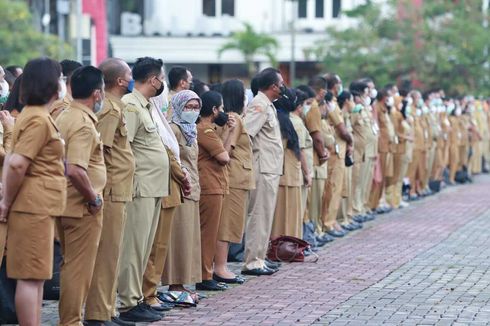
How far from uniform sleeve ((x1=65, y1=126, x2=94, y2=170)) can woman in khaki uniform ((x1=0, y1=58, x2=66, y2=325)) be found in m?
0.39

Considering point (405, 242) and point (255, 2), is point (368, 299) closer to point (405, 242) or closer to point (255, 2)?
point (405, 242)

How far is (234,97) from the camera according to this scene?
1319cm

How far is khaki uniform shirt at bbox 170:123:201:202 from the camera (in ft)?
37.5

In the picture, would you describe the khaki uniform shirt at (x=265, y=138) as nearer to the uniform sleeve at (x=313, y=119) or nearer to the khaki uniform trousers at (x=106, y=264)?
the uniform sleeve at (x=313, y=119)

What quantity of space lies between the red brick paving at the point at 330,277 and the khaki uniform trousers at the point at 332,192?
1.26 feet

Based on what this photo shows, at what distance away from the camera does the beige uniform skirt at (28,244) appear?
8.45 meters

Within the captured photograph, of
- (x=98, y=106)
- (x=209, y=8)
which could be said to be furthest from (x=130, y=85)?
(x=209, y=8)

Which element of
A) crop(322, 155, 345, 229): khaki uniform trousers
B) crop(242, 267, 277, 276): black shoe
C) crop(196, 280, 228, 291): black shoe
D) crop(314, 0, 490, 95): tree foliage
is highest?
crop(314, 0, 490, 95): tree foliage

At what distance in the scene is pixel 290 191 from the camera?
47.5ft

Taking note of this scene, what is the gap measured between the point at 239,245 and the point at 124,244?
460 centimetres

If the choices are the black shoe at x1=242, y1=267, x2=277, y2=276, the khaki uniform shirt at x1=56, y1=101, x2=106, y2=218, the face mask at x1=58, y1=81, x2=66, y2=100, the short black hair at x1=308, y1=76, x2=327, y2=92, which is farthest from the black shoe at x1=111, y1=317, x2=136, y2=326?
the short black hair at x1=308, y1=76, x2=327, y2=92

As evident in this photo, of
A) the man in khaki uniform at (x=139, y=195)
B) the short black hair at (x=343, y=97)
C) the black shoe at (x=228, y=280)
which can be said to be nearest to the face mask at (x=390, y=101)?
the short black hair at (x=343, y=97)

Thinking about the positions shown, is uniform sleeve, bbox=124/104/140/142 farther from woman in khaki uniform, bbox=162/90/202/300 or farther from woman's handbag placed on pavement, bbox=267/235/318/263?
woman's handbag placed on pavement, bbox=267/235/318/263

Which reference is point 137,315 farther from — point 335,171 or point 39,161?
point 335,171
